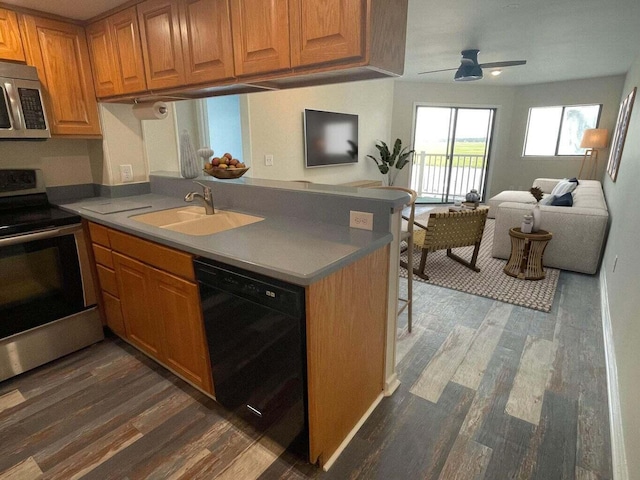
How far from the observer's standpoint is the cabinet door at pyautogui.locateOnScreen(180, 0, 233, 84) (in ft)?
5.30

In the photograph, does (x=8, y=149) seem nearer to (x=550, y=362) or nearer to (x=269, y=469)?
(x=269, y=469)

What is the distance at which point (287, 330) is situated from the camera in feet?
4.14

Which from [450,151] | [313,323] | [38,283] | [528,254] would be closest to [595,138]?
[450,151]

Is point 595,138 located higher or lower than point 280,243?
higher

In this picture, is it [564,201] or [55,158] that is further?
[564,201]

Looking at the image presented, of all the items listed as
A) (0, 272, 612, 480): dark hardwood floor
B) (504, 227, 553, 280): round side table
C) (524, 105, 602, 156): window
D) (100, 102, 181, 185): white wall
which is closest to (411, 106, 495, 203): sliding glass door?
(524, 105, 602, 156): window

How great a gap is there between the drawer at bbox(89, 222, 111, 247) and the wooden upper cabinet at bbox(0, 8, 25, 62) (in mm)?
1064

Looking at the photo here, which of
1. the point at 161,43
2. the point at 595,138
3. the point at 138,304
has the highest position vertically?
the point at 161,43

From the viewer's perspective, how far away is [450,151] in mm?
7277

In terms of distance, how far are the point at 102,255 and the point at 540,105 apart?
784 cm

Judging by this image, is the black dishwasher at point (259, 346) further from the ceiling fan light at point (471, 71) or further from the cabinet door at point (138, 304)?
the ceiling fan light at point (471, 71)

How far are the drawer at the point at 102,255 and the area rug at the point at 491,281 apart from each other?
2.55 meters

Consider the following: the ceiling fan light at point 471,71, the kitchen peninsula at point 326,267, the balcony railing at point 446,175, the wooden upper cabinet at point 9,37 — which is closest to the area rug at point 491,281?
the kitchen peninsula at point 326,267

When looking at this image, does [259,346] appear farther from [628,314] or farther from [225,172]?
[628,314]
